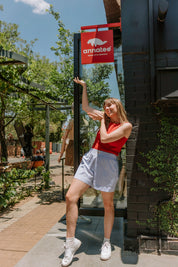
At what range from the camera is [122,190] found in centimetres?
363

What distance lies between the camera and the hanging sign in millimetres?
3443

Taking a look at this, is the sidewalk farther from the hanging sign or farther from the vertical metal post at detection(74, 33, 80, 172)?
the hanging sign

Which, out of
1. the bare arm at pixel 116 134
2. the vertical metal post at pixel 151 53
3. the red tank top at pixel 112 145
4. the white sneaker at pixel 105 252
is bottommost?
the white sneaker at pixel 105 252

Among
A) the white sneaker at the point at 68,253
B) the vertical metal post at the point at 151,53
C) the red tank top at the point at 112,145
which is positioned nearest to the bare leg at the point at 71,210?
the white sneaker at the point at 68,253

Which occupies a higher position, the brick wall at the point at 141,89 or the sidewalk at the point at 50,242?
the brick wall at the point at 141,89

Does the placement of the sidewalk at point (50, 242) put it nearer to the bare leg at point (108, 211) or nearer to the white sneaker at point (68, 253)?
the white sneaker at point (68, 253)

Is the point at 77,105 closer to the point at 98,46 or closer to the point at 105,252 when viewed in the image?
the point at 98,46

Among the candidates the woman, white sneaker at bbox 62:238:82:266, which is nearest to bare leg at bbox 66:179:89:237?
the woman

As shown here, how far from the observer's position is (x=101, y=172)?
8.77 feet

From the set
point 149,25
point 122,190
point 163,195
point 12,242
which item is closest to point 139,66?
point 149,25

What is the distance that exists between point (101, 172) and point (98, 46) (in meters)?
1.96

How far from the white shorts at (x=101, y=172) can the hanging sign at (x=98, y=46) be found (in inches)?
62.3

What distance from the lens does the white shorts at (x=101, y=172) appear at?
266 cm

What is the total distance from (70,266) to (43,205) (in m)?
3.35
